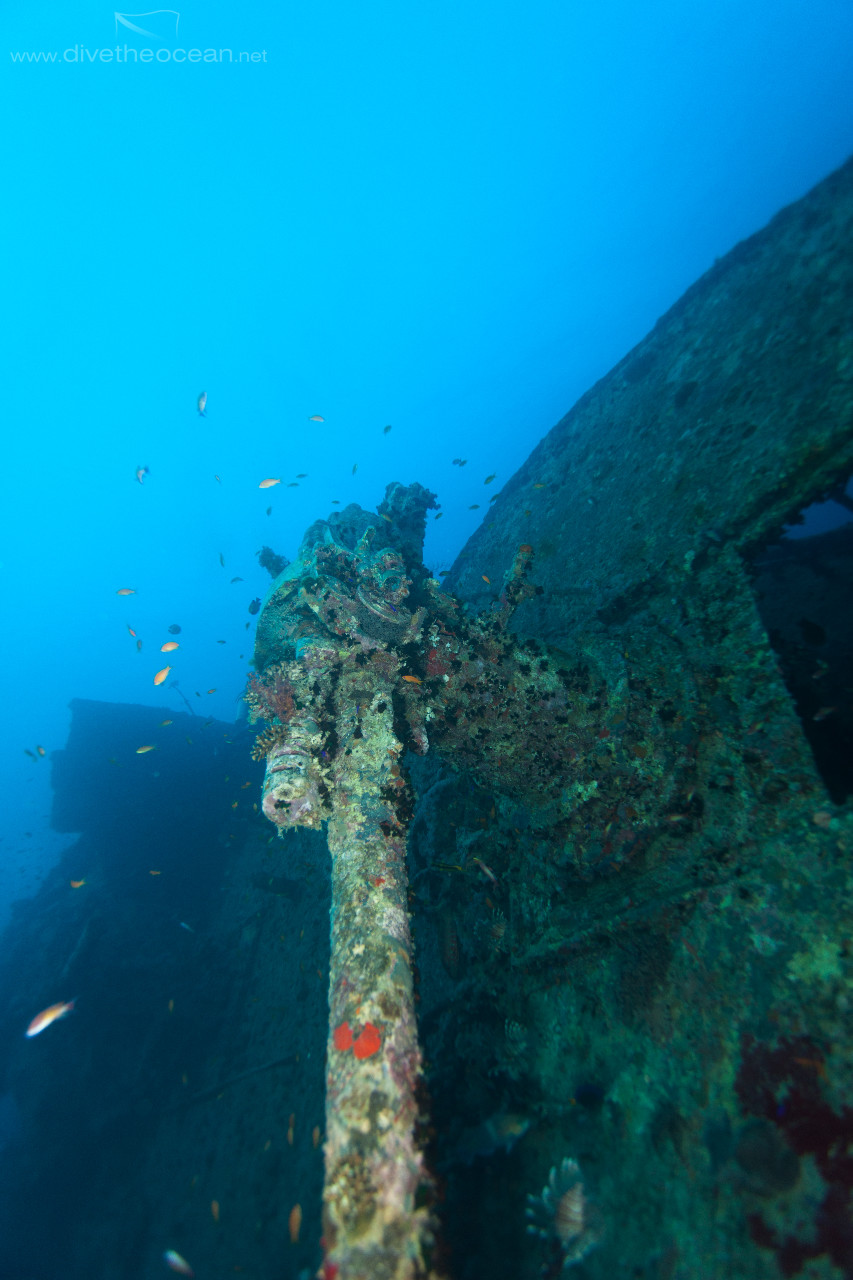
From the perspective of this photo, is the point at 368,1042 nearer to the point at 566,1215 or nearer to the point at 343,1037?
the point at 343,1037

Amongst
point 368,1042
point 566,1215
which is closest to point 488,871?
point 368,1042

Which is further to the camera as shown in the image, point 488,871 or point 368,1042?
point 488,871

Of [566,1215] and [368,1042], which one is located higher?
[368,1042]

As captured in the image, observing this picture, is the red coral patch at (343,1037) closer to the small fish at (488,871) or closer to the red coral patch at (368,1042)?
the red coral patch at (368,1042)

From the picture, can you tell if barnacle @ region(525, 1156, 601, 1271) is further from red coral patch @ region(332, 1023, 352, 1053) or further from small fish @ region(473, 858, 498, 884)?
small fish @ region(473, 858, 498, 884)

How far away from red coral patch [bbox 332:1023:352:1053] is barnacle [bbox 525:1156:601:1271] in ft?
5.66

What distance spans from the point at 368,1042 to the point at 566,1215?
1679 millimetres

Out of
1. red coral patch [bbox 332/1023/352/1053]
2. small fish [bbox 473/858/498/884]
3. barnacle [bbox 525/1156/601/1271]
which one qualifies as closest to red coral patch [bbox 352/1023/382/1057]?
red coral patch [bbox 332/1023/352/1053]

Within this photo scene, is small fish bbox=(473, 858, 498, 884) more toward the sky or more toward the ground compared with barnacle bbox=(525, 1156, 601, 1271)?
more toward the sky

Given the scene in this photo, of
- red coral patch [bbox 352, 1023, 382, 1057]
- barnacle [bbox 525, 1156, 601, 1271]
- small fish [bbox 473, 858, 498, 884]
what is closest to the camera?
barnacle [bbox 525, 1156, 601, 1271]

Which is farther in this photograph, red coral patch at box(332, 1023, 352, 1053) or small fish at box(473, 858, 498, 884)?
small fish at box(473, 858, 498, 884)

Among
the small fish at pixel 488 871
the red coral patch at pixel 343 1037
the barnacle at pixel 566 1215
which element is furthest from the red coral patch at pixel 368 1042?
the small fish at pixel 488 871

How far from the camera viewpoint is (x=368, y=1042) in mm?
3020

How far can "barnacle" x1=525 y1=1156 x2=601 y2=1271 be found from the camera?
2.88 metres
